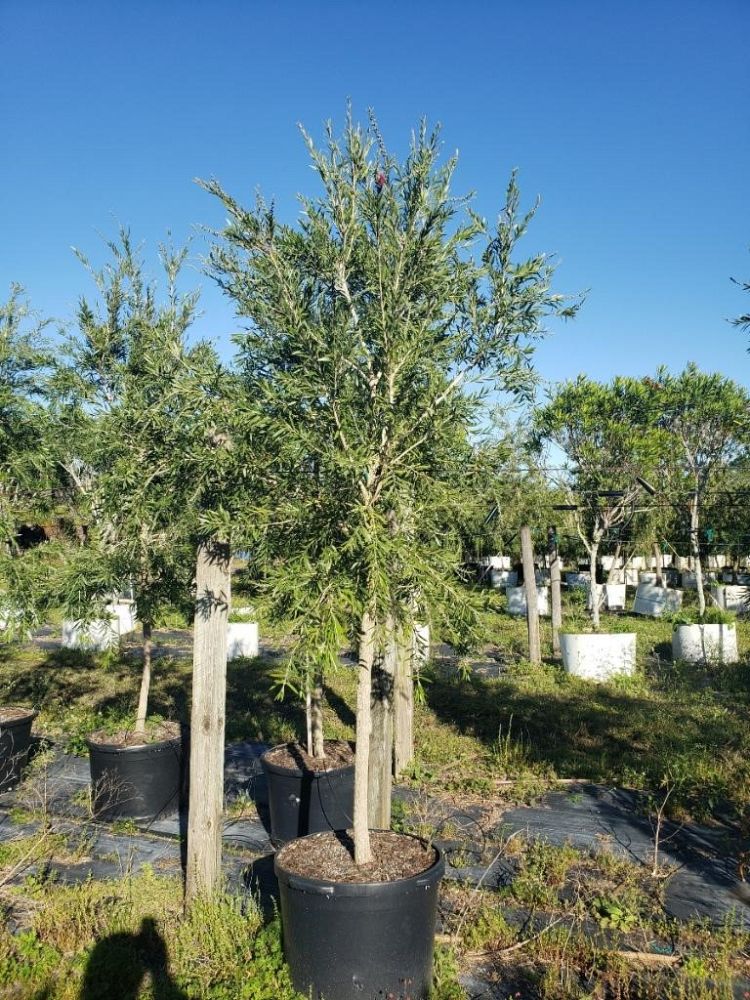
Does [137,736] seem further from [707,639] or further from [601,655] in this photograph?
[707,639]

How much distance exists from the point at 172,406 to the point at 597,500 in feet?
57.0

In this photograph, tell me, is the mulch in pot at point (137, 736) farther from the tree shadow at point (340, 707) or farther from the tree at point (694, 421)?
the tree at point (694, 421)

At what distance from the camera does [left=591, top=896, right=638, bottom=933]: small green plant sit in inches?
172

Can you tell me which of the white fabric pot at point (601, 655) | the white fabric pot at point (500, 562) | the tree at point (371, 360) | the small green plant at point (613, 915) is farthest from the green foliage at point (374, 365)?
the white fabric pot at point (500, 562)

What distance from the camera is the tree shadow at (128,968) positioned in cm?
372

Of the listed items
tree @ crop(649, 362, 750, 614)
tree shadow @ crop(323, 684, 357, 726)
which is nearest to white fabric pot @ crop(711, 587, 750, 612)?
tree @ crop(649, 362, 750, 614)

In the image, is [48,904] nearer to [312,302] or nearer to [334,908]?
[334,908]

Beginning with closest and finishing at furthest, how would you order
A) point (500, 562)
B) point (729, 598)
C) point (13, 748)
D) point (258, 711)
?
point (13, 748) < point (258, 711) < point (729, 598) < point (500, 562)

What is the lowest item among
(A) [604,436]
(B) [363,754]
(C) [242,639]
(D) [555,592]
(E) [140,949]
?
(E) [140,949]

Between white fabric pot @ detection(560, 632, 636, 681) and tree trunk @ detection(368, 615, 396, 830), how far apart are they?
24.0 ft

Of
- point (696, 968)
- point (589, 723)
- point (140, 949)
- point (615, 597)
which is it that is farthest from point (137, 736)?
point (615, 597)

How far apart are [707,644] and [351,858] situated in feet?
37.9

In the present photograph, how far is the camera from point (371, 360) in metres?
3.94

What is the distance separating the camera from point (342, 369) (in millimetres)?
3795
